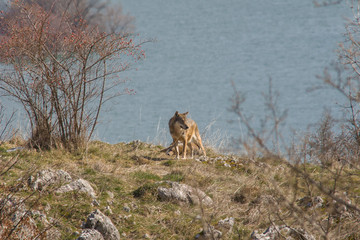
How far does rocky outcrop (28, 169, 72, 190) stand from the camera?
690cm

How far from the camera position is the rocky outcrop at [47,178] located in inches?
272

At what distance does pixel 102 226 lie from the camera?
19.0ft

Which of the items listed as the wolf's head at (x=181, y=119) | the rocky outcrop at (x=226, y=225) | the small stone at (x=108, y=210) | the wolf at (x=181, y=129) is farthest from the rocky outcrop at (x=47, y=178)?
the wolf's head at (x=181, y=119)

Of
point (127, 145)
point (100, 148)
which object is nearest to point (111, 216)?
point (100, 148)

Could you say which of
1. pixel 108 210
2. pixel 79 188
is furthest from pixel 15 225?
pixel 79 188

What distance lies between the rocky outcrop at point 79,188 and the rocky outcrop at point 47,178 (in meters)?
0.14

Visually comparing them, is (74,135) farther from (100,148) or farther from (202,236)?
(202,236)

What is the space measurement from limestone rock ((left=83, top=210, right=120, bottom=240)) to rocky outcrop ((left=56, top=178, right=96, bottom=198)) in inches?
Result: 41.5

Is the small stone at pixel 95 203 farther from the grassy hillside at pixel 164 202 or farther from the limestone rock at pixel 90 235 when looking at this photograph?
the limestone rock at pixel 90 235

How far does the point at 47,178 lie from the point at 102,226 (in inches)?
67.6

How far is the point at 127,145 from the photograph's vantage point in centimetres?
1264

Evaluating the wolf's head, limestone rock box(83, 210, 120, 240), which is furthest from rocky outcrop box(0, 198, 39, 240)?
the wolf's head

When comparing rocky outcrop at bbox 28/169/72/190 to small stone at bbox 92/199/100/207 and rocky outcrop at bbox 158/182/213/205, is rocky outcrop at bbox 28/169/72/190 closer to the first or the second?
small stone at bbox 92/199/100/207

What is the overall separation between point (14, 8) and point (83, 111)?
2.96 meters
